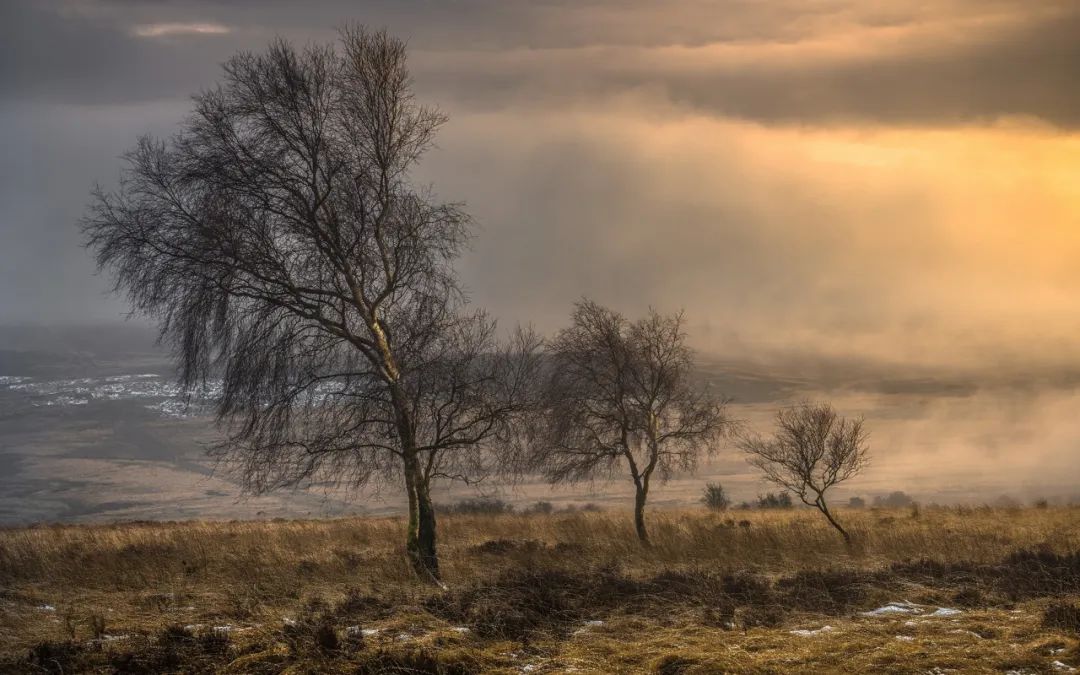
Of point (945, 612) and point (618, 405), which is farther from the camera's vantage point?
point (618, 405)

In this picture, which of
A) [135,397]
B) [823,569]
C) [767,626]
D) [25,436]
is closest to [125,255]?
[767,626]

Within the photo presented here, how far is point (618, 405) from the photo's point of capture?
2819 cm

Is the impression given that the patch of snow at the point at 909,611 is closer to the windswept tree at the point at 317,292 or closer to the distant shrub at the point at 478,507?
the windswept tree at the point at 317,292

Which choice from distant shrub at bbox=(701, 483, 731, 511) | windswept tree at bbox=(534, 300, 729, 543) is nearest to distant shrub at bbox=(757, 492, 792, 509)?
distant shrub at bbox=(701, 483, 731, 511)

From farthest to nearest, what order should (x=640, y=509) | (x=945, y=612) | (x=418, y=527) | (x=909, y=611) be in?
(x=640, y=509) → (x=418, y=527) → (x=909, y=611) → (x=945, y=612)

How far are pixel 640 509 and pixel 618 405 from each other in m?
3.59

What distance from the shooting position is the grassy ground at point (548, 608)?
971cm

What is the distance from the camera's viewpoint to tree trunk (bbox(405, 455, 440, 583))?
17.8 metres

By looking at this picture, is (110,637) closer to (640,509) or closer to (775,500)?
(640,509)

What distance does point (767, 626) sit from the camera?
463 inches

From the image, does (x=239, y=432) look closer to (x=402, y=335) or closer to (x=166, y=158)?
(x=402, y=335)

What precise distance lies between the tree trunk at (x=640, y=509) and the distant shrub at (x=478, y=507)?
1427cm

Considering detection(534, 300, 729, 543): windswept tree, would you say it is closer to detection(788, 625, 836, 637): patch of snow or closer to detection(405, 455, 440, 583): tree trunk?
detection(405, 455, 440, 583): tree trunk

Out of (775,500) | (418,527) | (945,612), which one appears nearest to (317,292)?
(418,527)
